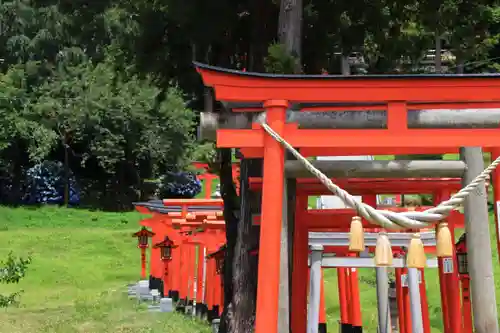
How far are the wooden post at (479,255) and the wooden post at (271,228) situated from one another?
4.92 feet

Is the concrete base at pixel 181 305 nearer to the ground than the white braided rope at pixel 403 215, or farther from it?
nearer to the ground

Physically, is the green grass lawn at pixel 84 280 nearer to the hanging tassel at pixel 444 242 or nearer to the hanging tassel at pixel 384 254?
the hanging tassel at pixel 444 242

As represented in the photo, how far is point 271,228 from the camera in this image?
5.68m

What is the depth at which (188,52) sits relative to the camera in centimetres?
1129

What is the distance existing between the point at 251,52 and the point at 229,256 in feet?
10.5

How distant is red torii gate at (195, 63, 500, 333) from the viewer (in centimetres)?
565

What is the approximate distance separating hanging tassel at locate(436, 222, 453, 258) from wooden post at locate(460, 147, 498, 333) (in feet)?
1.87

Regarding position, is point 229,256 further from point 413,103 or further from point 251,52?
point 413,103

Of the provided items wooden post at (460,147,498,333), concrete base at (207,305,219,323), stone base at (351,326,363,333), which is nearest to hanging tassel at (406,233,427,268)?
wooden post at (460,147,498,333)

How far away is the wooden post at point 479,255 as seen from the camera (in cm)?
584

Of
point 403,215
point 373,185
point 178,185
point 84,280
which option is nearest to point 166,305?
point 84,280

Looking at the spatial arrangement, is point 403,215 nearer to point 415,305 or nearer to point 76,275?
point 415,305

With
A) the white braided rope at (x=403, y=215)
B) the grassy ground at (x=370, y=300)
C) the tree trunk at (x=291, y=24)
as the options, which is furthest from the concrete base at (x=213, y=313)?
the white braided rope at (x=403, y=215)

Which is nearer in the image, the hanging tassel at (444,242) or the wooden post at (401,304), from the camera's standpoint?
the hanging tassel at (444,242)
